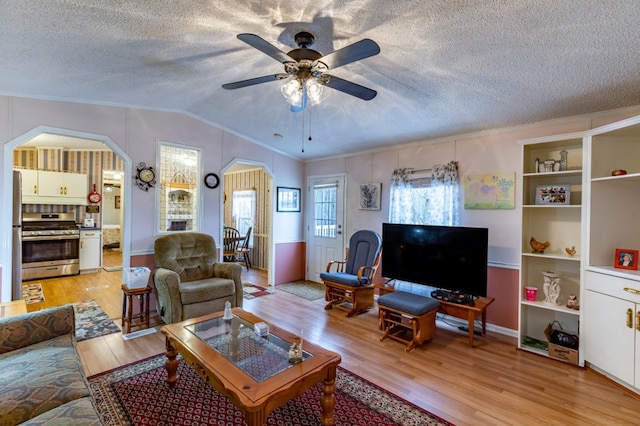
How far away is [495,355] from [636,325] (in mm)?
1109

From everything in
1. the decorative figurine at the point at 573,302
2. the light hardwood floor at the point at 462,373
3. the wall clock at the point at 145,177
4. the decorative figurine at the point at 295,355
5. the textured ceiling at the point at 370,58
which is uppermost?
the textured ceiling at the point at 370,58

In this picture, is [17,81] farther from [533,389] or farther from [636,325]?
[636,325]

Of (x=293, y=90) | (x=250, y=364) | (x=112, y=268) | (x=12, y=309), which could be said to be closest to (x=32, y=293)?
(x=112, y=268)

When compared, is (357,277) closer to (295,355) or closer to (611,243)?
(295,355)

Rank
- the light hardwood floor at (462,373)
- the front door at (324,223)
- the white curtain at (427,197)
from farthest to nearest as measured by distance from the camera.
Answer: the front door at (324,223)
the white curtain at (427,197)
the light hardwood floor at (462,373)

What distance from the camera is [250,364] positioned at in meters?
1.88

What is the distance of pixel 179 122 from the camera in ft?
14.0

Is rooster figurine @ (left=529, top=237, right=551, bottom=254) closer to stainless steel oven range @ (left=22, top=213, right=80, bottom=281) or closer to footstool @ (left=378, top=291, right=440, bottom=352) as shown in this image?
footstool @ (left=378, top=291, right=440, bottom=352)

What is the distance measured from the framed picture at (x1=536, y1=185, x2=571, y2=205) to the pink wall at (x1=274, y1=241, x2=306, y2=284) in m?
3.97

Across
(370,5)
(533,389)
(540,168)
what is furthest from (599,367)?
(370,5)

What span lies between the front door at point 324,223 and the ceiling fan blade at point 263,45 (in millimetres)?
3527

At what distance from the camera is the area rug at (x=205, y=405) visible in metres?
2.01

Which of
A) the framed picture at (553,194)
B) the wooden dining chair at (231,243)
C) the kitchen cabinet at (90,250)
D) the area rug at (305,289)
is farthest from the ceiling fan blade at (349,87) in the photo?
the kitchen cabinet at (90,250)

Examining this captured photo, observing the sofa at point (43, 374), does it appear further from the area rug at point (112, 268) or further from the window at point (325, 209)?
the area rug at point (112, 268)
